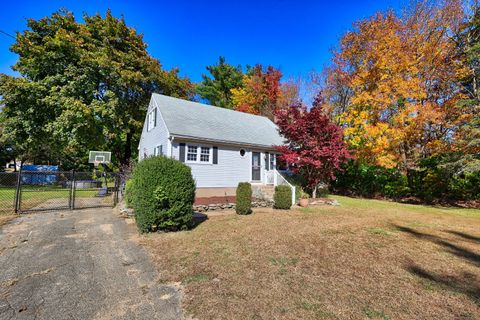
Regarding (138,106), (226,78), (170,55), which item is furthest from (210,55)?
(138,106)

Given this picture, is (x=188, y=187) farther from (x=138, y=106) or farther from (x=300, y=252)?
(x=138, y=106)

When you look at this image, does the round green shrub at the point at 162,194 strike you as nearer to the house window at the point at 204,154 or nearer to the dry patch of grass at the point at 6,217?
the dry patch of grass at the point at 6,217

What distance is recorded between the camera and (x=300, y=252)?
4.96 m

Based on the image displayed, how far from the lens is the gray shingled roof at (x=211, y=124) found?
12.6 metres

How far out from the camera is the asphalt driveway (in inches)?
116

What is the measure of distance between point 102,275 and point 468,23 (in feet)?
67.7

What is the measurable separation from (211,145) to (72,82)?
1216 centimetres

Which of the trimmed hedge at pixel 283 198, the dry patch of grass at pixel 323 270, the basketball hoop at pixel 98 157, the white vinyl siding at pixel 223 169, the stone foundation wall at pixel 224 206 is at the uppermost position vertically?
the basketball hoop at pixel 98 157

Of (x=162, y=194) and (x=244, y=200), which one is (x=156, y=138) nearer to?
(x=244, y=200)

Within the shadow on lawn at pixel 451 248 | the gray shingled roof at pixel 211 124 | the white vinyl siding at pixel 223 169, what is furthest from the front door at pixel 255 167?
the shadow on lawn at pixel 451 248

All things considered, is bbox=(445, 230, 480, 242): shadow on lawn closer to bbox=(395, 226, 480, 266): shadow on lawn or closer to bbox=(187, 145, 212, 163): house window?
bbox=(395, 226, 480, 266): shadow on lawn

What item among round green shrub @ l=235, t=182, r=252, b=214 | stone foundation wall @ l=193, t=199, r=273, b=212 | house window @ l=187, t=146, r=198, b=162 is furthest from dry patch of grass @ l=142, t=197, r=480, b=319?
house window @ l=187, t=146, r=198, b=162

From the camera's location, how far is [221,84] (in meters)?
31.3

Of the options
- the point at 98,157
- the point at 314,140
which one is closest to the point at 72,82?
the point at 98,157
